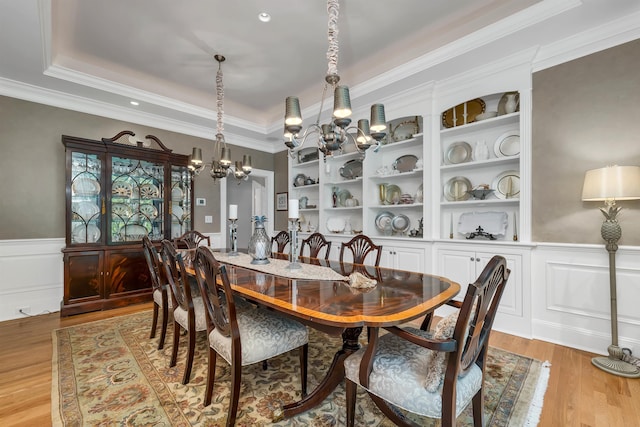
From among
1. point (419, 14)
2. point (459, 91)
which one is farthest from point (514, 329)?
point (419, 14)

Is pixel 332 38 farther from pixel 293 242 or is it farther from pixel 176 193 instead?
pixel 176 193

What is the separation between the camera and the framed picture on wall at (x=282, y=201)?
5.46 m

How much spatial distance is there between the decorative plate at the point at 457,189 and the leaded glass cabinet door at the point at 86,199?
4.15 metres

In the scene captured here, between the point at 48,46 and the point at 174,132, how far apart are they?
1.88 meters

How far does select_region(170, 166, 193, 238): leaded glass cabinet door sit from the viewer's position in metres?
4.12

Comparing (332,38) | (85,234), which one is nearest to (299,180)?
(85,234)

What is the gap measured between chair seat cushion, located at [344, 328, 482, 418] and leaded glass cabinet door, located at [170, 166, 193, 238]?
11.6ft

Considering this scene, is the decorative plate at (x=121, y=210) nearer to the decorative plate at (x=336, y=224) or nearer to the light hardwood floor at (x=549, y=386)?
the light hardwood floor at (x=549, y=386)

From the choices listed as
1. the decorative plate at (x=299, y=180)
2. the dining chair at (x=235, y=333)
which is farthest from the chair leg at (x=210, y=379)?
the decorative plate at (x=299, y=180)

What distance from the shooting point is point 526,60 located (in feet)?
8.79

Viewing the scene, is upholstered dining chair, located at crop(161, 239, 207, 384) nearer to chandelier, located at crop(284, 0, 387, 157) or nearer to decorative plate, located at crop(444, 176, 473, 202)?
chandelier, located at crop(284, 0, 387, 157)

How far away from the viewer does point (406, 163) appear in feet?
12.6

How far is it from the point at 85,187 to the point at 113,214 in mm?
421

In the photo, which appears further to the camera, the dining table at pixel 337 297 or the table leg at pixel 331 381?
the table leg at pixel 331 381
